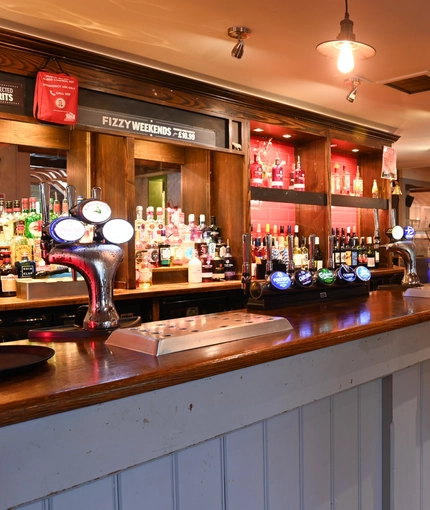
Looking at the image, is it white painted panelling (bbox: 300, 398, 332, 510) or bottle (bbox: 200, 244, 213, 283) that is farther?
bottle (bbox: 200, 244, 213, 283)

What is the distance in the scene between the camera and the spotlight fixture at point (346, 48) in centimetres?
247

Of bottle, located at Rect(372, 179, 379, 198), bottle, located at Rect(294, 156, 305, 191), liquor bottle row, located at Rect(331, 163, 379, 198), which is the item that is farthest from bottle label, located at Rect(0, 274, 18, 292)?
bottle, located at Rect(372, 179, 379, 198)

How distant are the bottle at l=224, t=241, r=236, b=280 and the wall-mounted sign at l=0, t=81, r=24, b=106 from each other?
1899 millimetres

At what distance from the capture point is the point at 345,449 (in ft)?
5.42

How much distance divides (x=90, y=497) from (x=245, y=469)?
454 mm

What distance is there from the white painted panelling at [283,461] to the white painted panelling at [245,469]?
0.03 metres

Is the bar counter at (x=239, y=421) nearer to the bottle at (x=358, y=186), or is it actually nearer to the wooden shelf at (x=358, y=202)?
the wooden shelf at (x=358, y=202)

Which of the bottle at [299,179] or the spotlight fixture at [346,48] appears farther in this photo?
the bottle at [299,179]

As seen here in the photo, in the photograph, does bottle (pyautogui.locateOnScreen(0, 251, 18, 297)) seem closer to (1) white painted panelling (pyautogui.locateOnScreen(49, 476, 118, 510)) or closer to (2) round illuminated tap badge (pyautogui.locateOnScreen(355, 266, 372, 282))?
(2) round illuminated tap badge (pyautogui.locateOnScreen(355, 266, 372, 282))

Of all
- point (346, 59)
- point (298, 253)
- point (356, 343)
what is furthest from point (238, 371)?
point (298, 253)

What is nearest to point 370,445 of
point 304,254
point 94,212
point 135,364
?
point 135,364

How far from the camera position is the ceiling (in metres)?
2.62

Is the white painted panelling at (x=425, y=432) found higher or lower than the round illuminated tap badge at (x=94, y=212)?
lower

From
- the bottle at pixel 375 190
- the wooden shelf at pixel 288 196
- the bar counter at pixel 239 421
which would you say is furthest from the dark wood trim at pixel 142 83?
the bar counter at pixel 239 421
